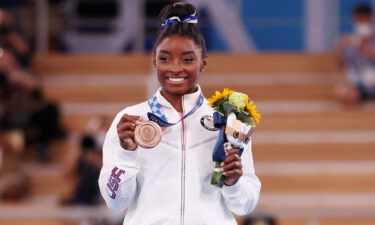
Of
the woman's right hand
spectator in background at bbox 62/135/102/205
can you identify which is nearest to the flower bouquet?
the woman's right hand

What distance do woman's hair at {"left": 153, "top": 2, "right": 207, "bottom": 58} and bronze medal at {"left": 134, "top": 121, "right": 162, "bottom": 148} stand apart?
0.34 metres

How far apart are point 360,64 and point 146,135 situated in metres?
5.92

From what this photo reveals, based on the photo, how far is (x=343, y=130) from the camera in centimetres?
871

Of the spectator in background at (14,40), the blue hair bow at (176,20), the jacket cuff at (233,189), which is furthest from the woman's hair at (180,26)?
the spectator in background at (14,40)

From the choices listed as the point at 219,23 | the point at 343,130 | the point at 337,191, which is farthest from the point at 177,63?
the point at 219,23

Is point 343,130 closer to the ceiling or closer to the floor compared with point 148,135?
closer to the floor

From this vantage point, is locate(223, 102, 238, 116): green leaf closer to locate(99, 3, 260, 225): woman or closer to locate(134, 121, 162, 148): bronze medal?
locate(99, 3, 260, 225): woman

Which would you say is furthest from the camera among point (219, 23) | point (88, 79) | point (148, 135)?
point (219, 23)

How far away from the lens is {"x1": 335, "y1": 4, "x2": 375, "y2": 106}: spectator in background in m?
8.67

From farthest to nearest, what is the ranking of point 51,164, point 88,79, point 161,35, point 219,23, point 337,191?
Result: 1. point 219,23
2. point 88,79
3. point 51,164
4. point 337,191
5. point 161,35

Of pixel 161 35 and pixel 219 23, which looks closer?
pixel 161 35

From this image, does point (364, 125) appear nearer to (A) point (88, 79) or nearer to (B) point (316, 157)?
(B) point (316, 157)

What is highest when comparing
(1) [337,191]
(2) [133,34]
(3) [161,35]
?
(3) [161,35]

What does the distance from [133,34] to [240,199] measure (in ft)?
27.3
